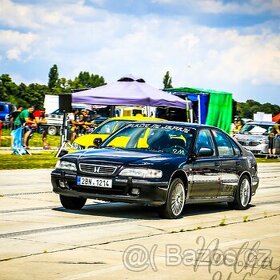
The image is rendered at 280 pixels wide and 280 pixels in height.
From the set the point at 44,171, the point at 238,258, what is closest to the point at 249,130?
the point at 44,171

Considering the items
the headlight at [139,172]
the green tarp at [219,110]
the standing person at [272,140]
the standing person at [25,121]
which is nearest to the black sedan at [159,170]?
the headlight at [139,172]

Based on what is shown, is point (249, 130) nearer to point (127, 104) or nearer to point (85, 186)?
point (127, 104)

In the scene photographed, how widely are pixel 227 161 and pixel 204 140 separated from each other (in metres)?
0.70

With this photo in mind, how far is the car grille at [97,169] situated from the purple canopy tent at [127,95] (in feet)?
61.0

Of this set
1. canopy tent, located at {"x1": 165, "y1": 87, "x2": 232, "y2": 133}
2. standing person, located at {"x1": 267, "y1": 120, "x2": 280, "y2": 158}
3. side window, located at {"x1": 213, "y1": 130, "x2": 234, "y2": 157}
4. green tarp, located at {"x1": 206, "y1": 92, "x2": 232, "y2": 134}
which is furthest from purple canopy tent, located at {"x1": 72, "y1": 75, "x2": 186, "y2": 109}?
side window, located at {"x1": 213, "y1": 130, "x2": 234, "y2": 157}

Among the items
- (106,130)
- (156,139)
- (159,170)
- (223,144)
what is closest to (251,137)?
(106,130)

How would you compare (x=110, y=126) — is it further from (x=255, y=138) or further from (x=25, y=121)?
(x=255, y=138)

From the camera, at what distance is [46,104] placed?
75188 mm

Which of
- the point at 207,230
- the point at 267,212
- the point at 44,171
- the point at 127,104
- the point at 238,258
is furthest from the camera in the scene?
the point at 127,104

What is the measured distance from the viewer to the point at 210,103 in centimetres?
3806

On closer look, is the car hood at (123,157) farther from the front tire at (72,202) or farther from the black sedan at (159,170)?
the front tire at (72,202)

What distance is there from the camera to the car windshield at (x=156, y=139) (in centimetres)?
1392

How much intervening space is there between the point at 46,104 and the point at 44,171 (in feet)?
168

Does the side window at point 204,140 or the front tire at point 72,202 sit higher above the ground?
the side window at point 204,140
